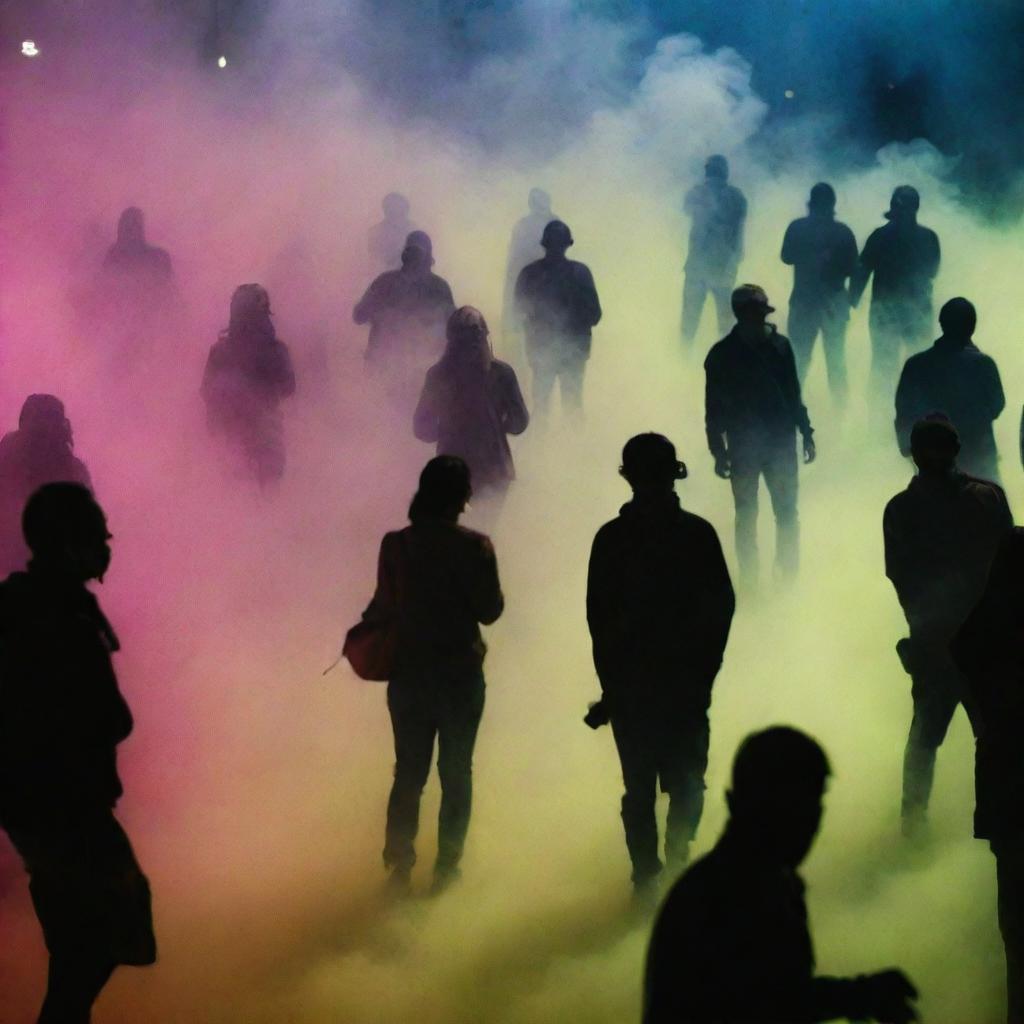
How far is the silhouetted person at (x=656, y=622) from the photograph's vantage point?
14.3 ft

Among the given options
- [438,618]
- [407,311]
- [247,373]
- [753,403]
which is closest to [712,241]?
[407,311]

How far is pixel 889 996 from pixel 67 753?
1.92 m

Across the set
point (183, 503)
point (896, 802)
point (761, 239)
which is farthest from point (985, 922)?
point (761, 239)

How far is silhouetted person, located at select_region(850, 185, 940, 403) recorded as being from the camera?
31.7 feet

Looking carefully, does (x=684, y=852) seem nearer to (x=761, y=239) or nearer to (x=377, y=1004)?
(x=377, y=1004)

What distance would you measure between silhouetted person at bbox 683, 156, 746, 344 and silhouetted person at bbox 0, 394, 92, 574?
617cm

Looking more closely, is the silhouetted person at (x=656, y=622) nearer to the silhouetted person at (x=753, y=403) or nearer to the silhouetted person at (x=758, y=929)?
the silhouetted person at (x=758, y=929)

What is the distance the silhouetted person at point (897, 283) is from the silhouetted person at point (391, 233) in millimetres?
4447

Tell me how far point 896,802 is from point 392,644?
2298 mm

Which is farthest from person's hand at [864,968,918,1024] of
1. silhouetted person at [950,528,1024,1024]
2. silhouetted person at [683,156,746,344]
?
silhouetted person at [683,156,746,344]

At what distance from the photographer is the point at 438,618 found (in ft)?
15.1

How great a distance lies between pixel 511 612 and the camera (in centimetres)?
803

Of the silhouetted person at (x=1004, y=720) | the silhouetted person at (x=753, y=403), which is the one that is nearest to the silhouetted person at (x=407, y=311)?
the silhouetted person at (x=753, y=403)

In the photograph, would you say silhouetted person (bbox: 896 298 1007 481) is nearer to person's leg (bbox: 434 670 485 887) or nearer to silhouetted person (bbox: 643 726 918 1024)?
person's leg (bbox: 434 670 485 887)
